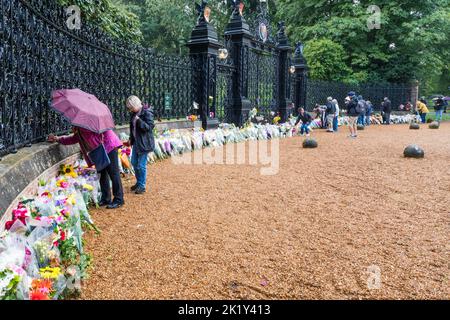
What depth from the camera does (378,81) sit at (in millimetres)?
28031

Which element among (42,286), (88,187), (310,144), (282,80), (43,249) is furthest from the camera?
(282,80)

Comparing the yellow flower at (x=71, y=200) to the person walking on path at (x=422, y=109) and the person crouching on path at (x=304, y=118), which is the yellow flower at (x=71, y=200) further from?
the person walking on path at (x=422, y=109)

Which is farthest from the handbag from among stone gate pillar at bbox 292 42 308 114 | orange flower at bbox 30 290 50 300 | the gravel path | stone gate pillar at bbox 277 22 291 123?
stone gate pillar at bbox 292 42 308 114

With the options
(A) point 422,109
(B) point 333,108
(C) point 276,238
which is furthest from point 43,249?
(A) point 422,109

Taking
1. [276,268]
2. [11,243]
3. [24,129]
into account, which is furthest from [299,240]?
[24,129]

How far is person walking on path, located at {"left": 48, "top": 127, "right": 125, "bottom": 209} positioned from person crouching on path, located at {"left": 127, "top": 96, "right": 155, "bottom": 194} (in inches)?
26.4

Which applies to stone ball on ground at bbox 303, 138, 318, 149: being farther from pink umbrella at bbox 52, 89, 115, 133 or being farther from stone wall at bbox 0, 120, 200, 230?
pink umbrella at bbox 52, 89, 115, 133

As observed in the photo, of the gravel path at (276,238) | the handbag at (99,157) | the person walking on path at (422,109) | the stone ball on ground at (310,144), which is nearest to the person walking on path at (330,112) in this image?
the stone ball on ground at (310,144)

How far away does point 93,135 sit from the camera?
491cm

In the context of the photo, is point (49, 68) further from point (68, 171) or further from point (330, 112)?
point (330, 112)

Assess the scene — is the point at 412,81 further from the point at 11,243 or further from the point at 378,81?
the point at 11,243

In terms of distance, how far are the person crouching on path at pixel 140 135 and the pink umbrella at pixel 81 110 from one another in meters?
0.84

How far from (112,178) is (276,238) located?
90.3 inches
